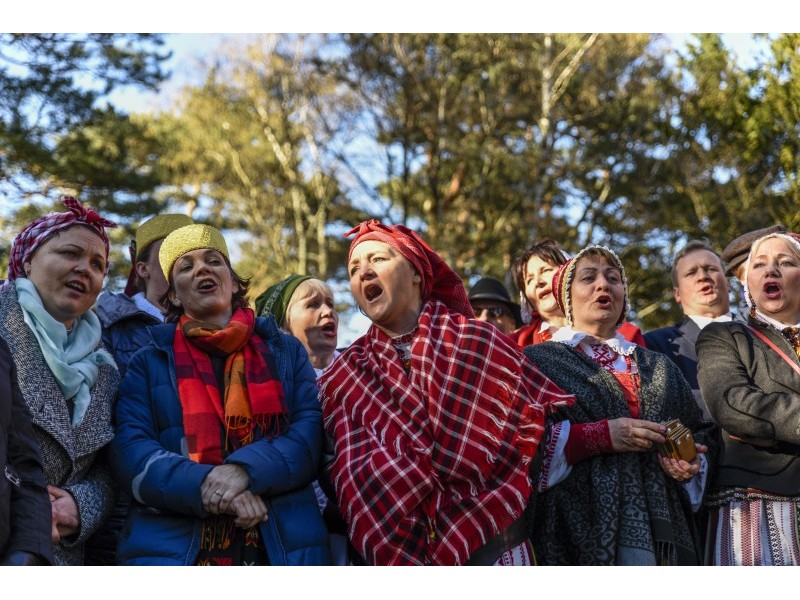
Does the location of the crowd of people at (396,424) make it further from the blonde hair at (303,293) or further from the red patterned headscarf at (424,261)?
the blonde hair at (303,293)

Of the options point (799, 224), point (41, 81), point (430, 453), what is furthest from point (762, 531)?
point (41, 81)

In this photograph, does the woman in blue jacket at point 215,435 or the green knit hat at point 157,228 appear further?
the green knit hat at point 157,228

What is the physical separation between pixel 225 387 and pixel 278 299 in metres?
1.95

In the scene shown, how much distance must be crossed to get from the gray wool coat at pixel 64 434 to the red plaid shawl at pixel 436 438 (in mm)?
929

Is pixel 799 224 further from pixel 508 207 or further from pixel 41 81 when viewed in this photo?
pixel 41 81

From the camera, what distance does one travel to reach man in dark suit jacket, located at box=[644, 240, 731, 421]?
5.52 meters

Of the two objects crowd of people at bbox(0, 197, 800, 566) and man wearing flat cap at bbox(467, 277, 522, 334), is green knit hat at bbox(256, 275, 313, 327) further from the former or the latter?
man wearing flat cap at bbox(467, 277, 522, 334)

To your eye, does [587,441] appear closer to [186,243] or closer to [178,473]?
[178,473]

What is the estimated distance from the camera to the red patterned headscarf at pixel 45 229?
165 inches

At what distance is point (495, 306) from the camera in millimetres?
6879

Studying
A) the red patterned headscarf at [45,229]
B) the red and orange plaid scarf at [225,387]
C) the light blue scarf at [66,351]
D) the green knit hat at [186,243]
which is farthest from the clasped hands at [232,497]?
the red patterned headscarf at [45,229]

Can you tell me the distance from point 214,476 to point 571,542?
1.55 m

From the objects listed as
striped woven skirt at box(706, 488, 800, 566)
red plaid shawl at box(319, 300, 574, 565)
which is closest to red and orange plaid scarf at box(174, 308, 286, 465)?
red plaid shawl at box(319, 300, 574, 565)

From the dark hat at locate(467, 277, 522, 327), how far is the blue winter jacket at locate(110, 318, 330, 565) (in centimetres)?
308
